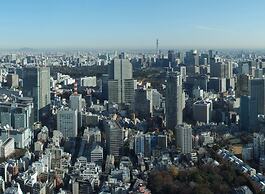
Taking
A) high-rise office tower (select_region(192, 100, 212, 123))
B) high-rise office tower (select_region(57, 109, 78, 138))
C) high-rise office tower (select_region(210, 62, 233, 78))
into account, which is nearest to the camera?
high-rise office tower (select_region(57, 109, 78, 138))

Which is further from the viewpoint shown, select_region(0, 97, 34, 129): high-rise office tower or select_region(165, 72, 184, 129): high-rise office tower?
select_region(165, 72, 184, 129): high-rise office tower

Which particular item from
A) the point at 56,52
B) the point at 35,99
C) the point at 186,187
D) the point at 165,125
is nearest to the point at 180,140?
the point at 165,125

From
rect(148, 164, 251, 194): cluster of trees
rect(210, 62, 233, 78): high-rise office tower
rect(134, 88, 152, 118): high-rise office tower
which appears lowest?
rect(148, 164, 251, 194): cluster of trees

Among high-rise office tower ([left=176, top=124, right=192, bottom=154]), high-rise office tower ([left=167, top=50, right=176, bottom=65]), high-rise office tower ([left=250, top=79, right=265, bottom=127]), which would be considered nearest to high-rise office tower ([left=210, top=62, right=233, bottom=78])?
high-rise office tower ([left=167, top=50, right=176, bottom=65])

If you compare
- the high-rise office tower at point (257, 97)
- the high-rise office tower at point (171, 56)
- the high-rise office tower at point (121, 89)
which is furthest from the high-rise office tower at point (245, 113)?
the high-rise office tower at point (171, 56)

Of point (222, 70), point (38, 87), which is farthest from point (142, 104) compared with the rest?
point (222, 70)

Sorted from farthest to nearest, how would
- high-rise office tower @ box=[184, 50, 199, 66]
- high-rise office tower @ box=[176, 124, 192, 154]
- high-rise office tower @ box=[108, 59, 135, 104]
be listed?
1. high-rise office tower @ box=[184, 50, 199, 66]
2. high-rise office tower @ box=[108, 59, 135, 104]
3. high-rise office tower @ box=[176, 124, 192, 154]

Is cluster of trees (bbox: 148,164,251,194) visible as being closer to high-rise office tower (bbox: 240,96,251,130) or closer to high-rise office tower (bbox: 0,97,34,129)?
high-rise office tower (bbox: 240,96,251,130)
